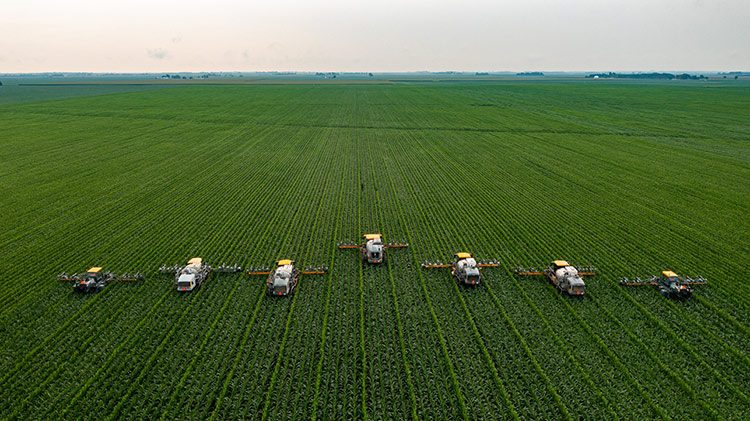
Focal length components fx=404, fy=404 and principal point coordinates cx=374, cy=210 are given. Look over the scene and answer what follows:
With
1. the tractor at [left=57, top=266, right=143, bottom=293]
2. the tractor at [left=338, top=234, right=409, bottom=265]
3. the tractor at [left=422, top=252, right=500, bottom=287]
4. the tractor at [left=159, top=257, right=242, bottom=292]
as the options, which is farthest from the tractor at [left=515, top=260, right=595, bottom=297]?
the tractor at [left=57, top=266, right=143, bottom=293]

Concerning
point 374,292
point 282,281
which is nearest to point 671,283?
point 374,292

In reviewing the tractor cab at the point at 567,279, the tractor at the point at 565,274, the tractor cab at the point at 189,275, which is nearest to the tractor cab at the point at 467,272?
the tractor at the point at 565,274

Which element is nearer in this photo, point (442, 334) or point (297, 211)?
point (442, 334)

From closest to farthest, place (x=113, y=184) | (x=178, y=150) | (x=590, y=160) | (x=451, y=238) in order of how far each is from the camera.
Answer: (x=451, y=238) < (x=113, y=184) < (x=590, y=160) < (x=178, y=150)

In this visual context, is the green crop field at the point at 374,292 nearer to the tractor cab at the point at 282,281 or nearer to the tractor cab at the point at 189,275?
the tractor cab at the point at 282,281

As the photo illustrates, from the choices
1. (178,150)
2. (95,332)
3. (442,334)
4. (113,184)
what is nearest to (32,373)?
(95,332)

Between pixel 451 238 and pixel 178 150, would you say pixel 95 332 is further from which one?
pixel 178 150
